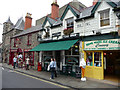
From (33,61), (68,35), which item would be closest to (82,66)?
(68,35)

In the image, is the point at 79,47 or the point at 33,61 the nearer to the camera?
the point at 79,47

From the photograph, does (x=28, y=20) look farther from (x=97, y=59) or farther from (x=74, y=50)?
(x=97, y=59)

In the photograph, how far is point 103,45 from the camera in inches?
293

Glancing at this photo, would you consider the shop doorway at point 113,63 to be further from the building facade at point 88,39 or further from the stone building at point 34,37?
the stone building at point 34,37

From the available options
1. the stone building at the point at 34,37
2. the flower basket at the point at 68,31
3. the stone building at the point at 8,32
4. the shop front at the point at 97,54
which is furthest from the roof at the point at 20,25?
the shop front at the point at 97,54

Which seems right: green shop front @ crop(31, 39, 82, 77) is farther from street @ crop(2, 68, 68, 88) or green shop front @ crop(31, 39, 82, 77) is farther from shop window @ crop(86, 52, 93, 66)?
street @ crop(2, 68, 68, 88)

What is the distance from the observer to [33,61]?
1402 centimetres

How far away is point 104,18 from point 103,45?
92.9 inches

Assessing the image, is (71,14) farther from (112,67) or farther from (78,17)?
(112,67)

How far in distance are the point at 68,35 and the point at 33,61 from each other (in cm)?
741

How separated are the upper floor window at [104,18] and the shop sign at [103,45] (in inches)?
61.5

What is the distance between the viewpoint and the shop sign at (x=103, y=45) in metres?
6.82

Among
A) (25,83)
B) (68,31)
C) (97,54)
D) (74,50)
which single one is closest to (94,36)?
(97,54)

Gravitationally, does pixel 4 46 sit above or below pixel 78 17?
below
